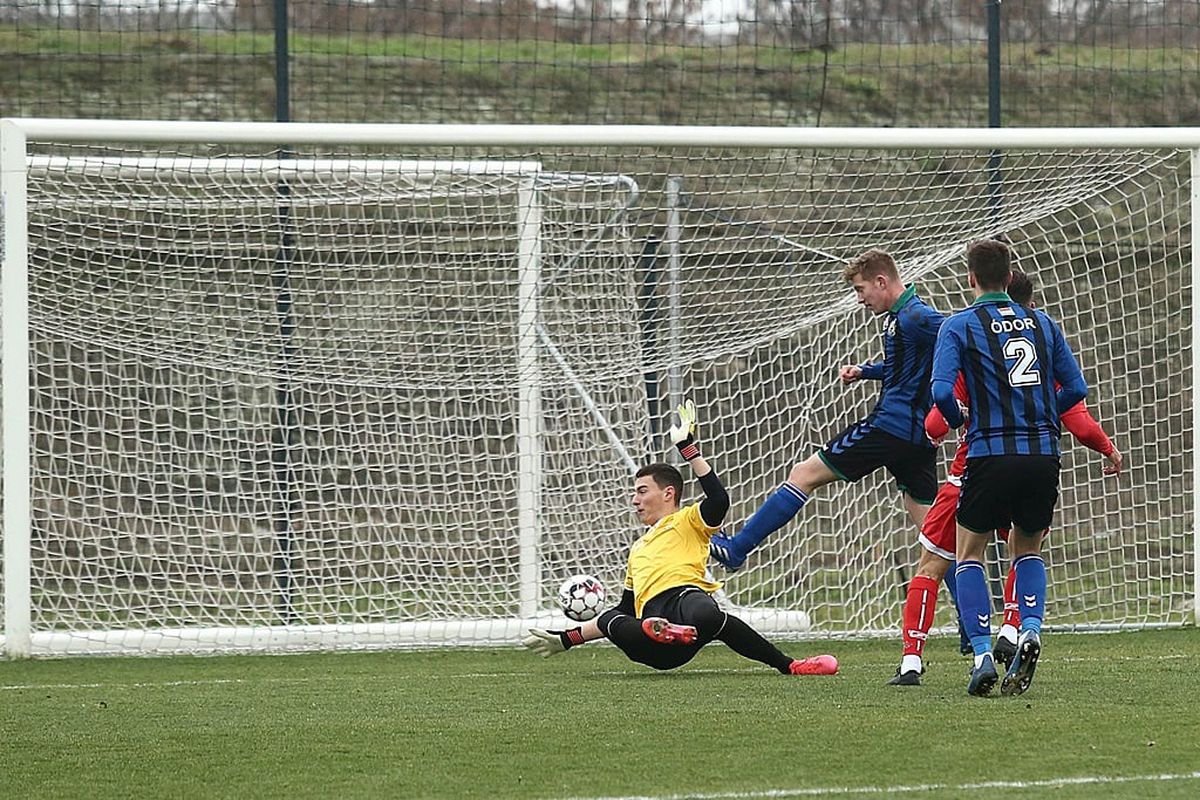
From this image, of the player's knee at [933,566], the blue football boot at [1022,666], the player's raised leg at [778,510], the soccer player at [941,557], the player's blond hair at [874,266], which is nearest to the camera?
the blue football boot at [1022,666]

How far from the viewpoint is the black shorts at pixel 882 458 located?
758 cm

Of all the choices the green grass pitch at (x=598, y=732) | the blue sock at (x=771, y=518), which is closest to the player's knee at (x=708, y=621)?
the green grass pitch at (x=598, y=732)

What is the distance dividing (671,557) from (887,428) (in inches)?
45.3

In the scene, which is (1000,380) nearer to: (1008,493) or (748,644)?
(1008,493)

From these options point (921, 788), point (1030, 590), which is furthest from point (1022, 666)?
point (921, 788)

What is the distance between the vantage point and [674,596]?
22.8ft

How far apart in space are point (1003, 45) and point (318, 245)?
16.5ft

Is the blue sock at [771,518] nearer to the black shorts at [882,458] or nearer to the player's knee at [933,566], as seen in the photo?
the black shorts at [882,458]

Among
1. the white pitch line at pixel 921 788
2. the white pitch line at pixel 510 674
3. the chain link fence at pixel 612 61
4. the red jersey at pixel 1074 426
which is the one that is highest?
the chain link fence at pixel 612 61

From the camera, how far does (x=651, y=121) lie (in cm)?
1249

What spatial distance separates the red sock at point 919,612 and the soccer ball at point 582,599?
1452 mm

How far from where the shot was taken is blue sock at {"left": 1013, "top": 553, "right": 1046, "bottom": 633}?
598 cm

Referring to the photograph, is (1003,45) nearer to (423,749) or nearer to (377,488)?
(377,488)

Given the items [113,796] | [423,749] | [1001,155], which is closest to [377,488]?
[1001,155]
